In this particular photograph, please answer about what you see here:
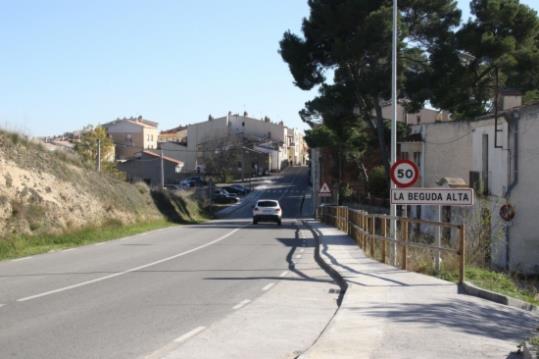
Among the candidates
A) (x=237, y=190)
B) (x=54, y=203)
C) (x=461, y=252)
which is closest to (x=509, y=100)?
(x=54, y=203)

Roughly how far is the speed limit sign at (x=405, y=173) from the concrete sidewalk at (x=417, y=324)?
124 inches

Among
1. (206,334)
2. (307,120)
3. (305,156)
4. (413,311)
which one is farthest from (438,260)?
(305,156)

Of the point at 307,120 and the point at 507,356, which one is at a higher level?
the point at 307,120

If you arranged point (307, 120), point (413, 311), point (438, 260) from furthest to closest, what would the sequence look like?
point (307, 120) < point (438, 260) < point (413, 311)

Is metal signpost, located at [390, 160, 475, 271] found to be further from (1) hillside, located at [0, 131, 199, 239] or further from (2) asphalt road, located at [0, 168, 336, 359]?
(1) hillside, located at [0, 131, 199, 239]

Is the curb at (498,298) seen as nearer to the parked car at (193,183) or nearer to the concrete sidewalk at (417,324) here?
the concrete sidewalk at (417,324)

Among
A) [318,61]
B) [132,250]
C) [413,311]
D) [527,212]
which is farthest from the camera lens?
[318,61]

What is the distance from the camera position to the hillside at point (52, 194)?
1017 inches

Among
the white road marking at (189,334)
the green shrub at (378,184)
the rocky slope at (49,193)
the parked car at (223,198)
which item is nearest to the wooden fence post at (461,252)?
the white road marking at (189,334)

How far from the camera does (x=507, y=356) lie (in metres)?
7.45

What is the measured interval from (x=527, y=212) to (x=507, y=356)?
21.1 m

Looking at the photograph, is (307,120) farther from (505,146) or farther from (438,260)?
(438,260)

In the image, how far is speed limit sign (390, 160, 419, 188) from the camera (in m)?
16.6

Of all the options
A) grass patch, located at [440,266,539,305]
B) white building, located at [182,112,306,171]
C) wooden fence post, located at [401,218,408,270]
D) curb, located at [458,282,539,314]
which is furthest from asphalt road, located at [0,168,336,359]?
white building, located at [182,112,306,171]
